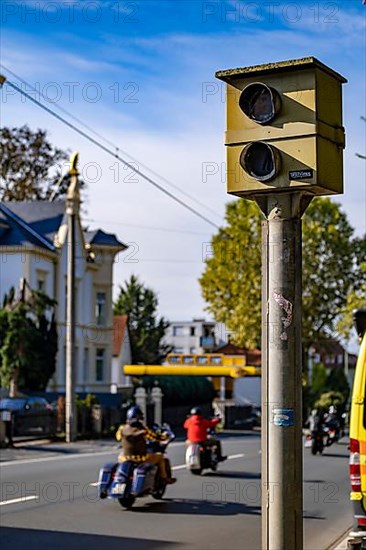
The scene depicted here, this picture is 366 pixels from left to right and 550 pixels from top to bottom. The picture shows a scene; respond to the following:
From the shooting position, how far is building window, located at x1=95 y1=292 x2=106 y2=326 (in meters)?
51.1

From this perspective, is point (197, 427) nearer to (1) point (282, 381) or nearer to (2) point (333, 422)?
(2) point (333, 422)

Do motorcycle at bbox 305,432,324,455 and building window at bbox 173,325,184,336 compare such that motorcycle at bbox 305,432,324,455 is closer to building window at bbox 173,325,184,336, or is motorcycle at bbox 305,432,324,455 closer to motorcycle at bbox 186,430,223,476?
motorcycle at bbox 186,430,223,476

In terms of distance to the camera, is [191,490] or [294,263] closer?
[294,263]

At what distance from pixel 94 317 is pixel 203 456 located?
30613mm

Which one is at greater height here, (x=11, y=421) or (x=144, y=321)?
(x=144, y=321)

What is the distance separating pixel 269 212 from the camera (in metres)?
5.62

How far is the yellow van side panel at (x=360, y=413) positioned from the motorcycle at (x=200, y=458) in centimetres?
1118

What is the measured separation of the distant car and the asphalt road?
10996 mm

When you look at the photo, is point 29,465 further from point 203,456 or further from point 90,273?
point 90,273

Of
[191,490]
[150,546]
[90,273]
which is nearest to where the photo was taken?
[150,546]

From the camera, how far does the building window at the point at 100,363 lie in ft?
170

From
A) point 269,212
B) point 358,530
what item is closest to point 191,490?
point 358,530

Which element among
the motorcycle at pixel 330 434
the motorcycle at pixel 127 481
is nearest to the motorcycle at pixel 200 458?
the motorcycle at pixel 127 481

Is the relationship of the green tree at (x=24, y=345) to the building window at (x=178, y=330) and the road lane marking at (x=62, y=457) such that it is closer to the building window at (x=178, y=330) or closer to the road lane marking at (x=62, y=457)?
the road lane marking at (x=62, y=457)
